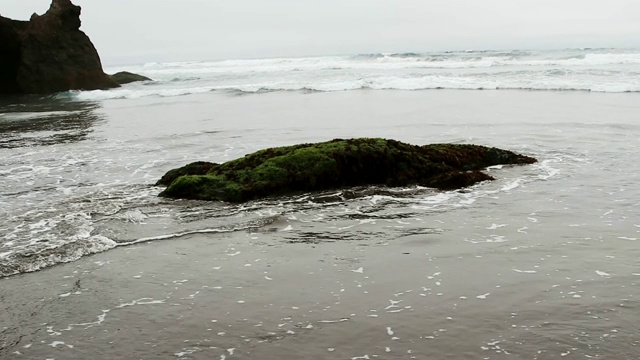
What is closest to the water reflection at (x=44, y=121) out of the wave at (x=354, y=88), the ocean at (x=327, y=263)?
the ocean at (x=327, y=263)

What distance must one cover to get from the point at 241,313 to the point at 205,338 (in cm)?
52

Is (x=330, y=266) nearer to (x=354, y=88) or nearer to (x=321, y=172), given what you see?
(x=321, y=172)

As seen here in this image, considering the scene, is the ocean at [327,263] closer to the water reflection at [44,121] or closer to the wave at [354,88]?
the water reflection at [44,121]

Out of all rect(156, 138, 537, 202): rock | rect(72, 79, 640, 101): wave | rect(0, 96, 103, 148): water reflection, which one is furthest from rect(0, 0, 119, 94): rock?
rect(156, 138, 537, 202): rock

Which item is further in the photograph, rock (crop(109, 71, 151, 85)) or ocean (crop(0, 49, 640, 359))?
rock (crop(109, 71, 151, 85))

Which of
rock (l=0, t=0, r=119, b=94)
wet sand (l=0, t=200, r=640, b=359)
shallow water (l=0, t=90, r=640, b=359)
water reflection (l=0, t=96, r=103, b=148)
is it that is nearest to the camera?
wet sand (l=0, t=200, r=640, b=359)

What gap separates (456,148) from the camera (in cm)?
1074

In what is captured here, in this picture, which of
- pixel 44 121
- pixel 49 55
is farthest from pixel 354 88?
pixel 49 55

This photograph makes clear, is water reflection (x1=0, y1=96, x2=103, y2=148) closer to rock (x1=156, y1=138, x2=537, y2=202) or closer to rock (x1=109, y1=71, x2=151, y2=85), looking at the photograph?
rock (x1=156, y1=138, x2=537, y2=202)

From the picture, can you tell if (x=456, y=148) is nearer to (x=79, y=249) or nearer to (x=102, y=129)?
(x=79, y=249)

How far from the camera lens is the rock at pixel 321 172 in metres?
9.17

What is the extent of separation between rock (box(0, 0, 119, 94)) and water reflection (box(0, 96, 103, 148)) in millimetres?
3846

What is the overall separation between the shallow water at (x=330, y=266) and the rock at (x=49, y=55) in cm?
2763

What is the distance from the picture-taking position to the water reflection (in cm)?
1681
